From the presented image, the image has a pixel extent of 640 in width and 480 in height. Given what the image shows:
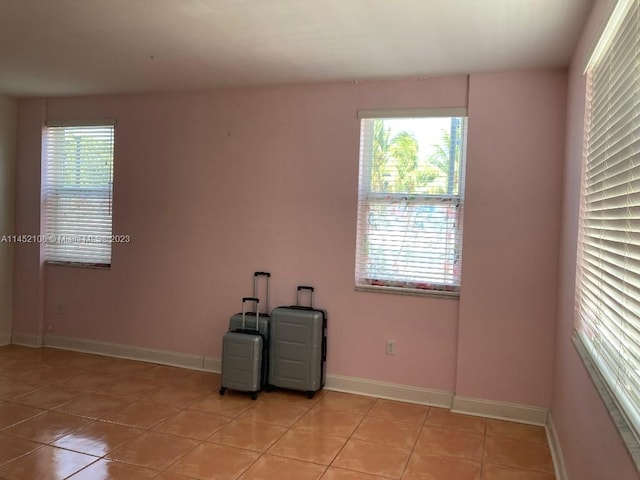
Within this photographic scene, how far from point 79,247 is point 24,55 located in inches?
80.2

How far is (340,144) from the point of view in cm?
417

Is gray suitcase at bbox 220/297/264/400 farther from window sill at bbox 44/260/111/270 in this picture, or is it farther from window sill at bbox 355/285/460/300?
window sill at bbox 44/260/111/270

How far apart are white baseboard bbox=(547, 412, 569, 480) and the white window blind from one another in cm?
79

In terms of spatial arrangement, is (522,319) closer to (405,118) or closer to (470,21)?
(405,118)

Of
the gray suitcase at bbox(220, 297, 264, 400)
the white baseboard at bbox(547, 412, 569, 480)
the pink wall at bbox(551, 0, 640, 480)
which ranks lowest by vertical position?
the white baseboard at bbox(547, 412, 569, 480)

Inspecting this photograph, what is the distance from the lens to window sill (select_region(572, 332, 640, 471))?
1404mm

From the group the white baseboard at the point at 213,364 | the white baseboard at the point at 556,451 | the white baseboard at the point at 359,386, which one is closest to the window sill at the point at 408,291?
the white baseboard at the point at 359,386

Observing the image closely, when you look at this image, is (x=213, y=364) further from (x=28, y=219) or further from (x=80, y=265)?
(x=28, y=219)

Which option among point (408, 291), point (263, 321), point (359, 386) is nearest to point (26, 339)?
point (263, 321)

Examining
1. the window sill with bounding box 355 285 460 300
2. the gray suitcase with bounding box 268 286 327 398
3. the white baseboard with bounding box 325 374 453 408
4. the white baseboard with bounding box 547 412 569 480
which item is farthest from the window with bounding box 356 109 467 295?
the white baseboard with bounding box 547 412 569 480

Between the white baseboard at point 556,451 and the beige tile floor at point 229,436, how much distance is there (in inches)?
2.0

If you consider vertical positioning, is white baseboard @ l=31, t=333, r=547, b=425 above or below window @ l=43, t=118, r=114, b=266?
below

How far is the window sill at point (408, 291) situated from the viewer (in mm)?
3922

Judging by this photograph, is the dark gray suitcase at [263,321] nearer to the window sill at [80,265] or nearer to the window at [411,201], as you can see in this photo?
→ the window at [411,201]
